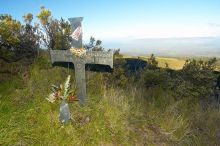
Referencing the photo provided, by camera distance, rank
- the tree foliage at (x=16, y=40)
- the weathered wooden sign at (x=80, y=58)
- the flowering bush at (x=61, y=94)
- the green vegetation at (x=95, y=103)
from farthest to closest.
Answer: the tree foliage at (x=16, y=40) < the weathered wooden sign at (x=80, y=58) < the flowering bush at (x=61, y=94) < the green vegetation at (x=95, y=103)

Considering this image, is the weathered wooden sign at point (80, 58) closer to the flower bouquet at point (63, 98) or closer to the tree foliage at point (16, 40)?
the flower bouquet at point (63, 98)

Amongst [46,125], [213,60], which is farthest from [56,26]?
[213,60]

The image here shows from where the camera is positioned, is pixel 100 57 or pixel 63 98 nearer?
pixel 63 98

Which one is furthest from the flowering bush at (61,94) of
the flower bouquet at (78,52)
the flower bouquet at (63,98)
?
the flower bouquet at (78,52)

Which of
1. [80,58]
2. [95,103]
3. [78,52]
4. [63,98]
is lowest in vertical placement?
[95,103]

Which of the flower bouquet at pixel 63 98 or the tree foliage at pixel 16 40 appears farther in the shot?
the tree foliage at pixel 16 40

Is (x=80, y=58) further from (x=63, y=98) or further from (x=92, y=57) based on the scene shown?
(x=63, y=98)

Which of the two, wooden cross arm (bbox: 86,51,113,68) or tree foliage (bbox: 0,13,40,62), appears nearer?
wooden cross arm (bbox: 86,51,113,68)

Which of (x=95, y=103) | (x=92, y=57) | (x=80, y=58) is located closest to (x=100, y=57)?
(x=92, y=57)

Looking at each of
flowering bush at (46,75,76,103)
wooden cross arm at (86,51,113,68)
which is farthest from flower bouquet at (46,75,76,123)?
wooden cross arm at (86,51,113,68)

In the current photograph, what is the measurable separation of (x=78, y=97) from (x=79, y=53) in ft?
3.58

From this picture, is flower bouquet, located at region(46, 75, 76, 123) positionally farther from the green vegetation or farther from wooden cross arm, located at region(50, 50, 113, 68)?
wooden cross arm, located at region(50, 50, 113, 68)

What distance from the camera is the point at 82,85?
→ 7.80 meters

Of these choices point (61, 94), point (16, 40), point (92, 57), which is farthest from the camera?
point (16, 40)
